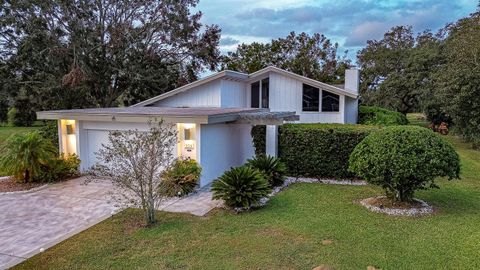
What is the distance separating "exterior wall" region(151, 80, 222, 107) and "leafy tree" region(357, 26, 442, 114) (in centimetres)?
1690

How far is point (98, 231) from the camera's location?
6.20 m

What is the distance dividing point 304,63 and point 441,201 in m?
25.0

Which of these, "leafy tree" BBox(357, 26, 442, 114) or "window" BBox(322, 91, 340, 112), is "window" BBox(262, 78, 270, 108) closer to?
"window" BBox(322, 91, 340, 112)

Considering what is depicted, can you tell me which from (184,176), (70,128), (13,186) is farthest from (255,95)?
(13,186)

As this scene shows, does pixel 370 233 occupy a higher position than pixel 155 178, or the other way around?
pixel 155 178

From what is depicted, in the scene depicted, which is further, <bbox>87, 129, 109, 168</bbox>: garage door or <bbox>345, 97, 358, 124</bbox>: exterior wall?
<bbox>345, 97, 358, 124</bbox>: exterior wall

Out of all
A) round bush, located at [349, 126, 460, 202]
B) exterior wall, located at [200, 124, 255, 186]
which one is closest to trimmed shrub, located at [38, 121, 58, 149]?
exterior wall, located at [200, 124, 255, 186]

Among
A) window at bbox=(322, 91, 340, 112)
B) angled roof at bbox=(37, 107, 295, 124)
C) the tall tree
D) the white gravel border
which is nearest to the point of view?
the white gravel border

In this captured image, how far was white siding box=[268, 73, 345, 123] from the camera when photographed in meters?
16.8

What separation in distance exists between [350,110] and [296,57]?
14788mm

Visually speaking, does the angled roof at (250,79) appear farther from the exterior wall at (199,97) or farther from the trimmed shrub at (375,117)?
the trimmed shrub at (375,117)

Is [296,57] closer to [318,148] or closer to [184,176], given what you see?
[318,148]

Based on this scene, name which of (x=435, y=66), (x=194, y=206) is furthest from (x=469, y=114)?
(x=194, y=206)

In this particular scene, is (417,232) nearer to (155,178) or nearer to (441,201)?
(441,201)
